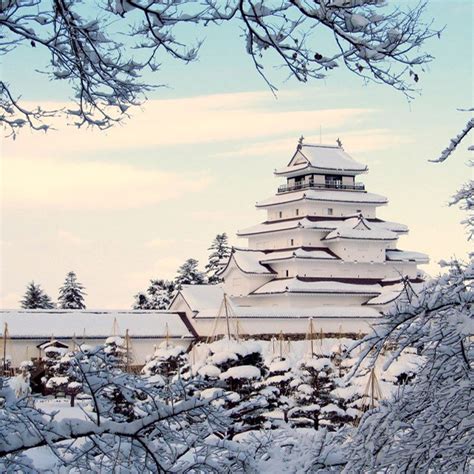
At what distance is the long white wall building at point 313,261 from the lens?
36.9m

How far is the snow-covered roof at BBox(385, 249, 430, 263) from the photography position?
134 ft

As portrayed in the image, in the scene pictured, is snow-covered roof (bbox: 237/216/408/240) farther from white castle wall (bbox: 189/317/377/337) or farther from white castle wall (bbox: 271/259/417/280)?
white castle wall (bbox: 189/317/377/337)

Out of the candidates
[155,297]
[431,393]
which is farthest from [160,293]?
[431,393]

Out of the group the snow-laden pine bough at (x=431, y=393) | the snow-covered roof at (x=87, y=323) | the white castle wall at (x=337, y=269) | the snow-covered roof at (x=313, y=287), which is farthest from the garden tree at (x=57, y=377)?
the snow-laden pine bough at (x=431, y=393)

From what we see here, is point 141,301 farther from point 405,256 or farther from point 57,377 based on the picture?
point 57,377

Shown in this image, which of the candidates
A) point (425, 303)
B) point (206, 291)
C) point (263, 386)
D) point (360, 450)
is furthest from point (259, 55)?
point (206, 291)

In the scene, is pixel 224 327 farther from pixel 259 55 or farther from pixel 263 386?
pixel 259 55

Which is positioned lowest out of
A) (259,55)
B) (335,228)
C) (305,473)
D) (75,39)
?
(305,473)

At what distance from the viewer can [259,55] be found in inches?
149

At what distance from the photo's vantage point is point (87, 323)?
33.4 m

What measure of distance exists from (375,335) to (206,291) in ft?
115

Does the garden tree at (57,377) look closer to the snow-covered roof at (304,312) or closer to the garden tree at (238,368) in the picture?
the garden tree at (238,368)

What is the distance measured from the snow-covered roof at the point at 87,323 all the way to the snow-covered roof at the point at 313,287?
4505 mm

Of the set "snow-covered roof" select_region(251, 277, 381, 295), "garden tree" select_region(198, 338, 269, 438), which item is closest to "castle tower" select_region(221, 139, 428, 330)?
"snow-covered roof" select_region(251, 277, 381, 295)
